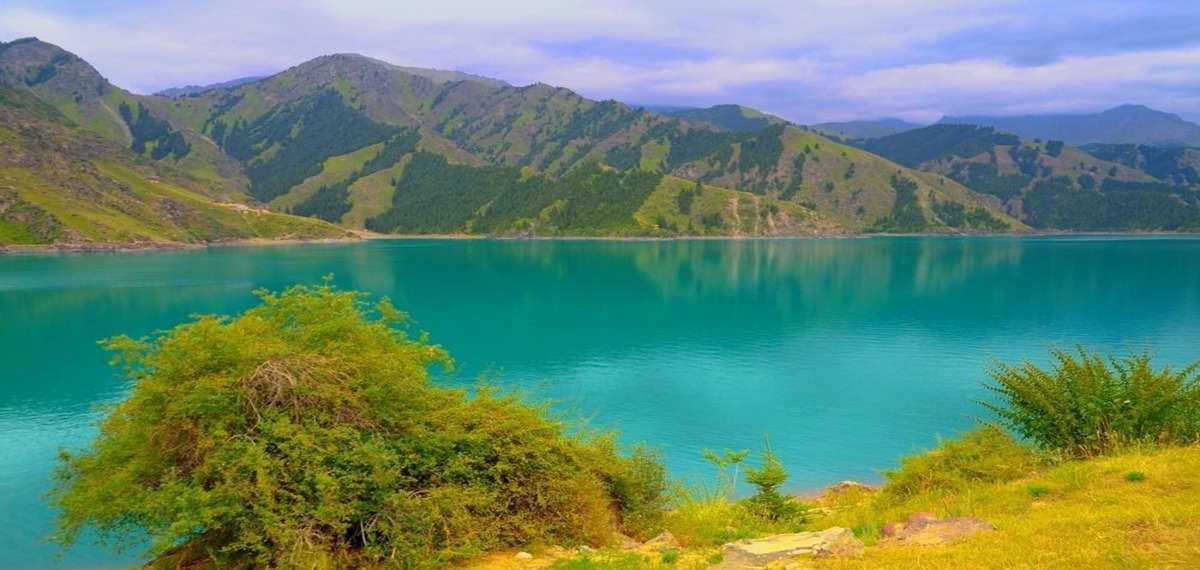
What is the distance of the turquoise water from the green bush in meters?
9.01

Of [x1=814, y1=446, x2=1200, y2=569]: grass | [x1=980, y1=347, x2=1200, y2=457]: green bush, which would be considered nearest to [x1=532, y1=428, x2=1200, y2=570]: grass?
[x1=814, y1=446, x2=1200, y2=569]: grass

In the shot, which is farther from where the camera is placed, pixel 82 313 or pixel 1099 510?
pixel 82 313

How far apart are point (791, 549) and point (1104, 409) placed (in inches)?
528

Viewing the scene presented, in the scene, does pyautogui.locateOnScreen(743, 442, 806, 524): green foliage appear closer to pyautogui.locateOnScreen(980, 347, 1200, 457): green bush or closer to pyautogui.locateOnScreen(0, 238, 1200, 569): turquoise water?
pyautogui.locateOnScreen(980, 347, 1200, 457): green bush

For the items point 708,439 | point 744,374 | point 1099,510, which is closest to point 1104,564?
point 1099,510

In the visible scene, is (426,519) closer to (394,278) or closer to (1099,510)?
(1099,510)

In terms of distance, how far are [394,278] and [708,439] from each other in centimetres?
10600

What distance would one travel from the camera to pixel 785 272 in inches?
6083

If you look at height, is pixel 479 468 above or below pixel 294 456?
below

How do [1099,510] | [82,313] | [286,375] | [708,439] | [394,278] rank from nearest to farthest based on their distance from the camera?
[1099,510], [286,375], [708,439], [82,313], [394,278]

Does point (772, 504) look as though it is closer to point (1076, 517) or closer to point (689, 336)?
point (1076, 517)

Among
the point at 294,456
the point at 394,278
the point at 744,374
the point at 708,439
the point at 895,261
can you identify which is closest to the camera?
the point at 294,456

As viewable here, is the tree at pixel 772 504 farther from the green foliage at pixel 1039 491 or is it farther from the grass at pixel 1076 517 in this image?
the green foliage at pixel 1039 491

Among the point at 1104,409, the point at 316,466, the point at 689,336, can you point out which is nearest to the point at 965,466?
the point at 1104,409
